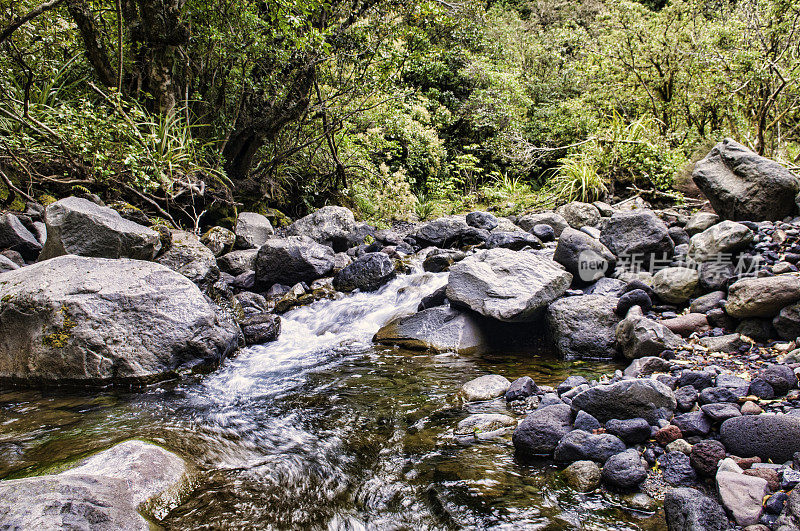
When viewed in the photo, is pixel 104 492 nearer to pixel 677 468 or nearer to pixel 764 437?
pixel 677 468

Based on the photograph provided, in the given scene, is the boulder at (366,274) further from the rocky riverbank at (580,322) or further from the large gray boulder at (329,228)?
the large gray boulder at (329,228)

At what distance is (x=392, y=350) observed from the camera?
17.1 ft

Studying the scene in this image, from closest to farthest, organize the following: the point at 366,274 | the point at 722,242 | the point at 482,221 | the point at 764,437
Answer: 1. the point at 764,437
2. the point at 722,242
3. the point at 366,274
4. the point at 482,221

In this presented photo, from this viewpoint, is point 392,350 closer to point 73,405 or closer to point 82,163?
point 73,405

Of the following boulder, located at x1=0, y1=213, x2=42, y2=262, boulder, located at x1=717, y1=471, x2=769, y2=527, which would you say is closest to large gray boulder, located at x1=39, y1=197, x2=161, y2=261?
boulder, located at x1=0, y1=213, x2=42, y2=262

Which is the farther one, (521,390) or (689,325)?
(689,325)

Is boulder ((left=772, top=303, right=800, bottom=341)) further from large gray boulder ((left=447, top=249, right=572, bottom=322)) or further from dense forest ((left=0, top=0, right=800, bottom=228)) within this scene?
dense forest ((left=0, top=0, right=800, bottom=228))

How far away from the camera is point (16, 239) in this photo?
5.77 m

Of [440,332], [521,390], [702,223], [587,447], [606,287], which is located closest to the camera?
[587,447]

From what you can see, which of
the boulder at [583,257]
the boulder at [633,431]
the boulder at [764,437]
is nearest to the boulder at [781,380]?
the boulder at [764,437]

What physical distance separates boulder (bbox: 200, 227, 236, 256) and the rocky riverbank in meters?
0.29

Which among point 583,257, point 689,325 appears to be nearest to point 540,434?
point 689,325

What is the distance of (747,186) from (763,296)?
2671 mm

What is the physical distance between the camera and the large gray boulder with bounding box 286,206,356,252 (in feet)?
28.9
